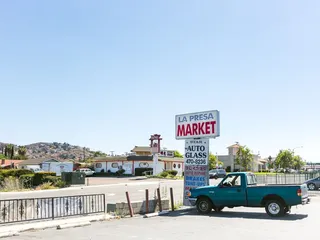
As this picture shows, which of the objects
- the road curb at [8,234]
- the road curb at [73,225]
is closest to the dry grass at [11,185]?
the road curb at [73,225]

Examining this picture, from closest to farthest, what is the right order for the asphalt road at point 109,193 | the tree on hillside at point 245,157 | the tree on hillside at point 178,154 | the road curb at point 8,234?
the road curb at point 8,234 → the asphalt road at point 109,193 → the tree on hillside at point 245,157 → the tree on hillside at point 178,154

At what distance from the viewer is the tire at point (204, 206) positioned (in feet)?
54.2

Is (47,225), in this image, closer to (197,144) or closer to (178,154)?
(197,144)

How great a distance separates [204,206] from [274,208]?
3.17m

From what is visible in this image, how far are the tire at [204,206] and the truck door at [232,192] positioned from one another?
15.3 inches

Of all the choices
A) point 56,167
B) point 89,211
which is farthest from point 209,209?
point 56,167

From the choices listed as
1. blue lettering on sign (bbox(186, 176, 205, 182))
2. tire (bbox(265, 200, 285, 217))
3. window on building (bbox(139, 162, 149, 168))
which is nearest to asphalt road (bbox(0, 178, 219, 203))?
blue lettering on sign (bbox(186, 176, 205, 182))

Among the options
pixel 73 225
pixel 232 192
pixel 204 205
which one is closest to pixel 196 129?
pixel 204 205

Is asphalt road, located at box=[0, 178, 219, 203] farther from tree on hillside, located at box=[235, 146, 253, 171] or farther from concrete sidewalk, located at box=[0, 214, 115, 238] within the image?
tree on hillside, located at box=[235, 146, 253, 171]

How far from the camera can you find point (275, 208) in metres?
14.9

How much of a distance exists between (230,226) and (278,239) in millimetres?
2627

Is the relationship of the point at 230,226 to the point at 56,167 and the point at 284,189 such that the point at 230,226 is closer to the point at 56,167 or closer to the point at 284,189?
the point at 284,189

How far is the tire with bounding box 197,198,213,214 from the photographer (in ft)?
54.2

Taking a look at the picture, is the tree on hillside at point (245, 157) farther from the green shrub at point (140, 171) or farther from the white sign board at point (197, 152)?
the white sign board at point (197, 152)
